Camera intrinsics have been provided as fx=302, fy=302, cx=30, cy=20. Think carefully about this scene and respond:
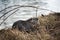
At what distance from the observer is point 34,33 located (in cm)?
866

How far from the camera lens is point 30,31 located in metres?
9.10

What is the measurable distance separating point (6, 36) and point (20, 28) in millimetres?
1712

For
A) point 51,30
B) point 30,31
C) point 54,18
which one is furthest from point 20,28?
point 54,18

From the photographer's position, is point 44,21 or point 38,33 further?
point 44,21

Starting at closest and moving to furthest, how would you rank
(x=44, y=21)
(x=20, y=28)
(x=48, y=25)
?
1. (x=20, y=28)
2. (x=48, y=25)
3. (x=44, y=21)

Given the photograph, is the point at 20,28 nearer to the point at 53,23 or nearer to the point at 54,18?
the point at 53,23

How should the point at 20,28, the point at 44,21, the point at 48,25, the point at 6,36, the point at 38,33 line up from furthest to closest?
1. the point at 44,21
2. the point at 48,25
3. the point at 20,28
4. the point at 38,33
5. the point at 6,36

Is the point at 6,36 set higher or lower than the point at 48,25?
higher

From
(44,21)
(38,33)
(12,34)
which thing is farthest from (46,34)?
(44,21)

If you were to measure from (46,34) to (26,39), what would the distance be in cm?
130

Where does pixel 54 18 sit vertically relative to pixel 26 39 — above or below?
below

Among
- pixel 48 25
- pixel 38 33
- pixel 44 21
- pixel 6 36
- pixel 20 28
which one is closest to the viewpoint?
pixel 6 36

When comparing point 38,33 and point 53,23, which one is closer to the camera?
point 38,33

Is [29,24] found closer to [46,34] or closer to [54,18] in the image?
[46,34]
